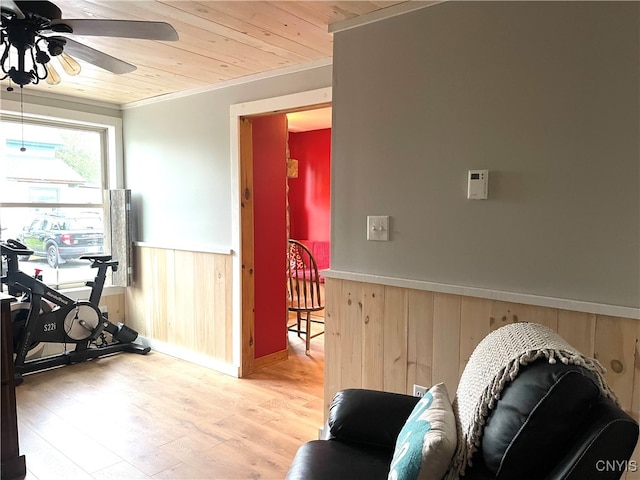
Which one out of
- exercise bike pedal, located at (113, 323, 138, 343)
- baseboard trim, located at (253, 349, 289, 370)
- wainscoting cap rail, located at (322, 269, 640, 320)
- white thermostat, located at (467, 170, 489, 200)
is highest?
white thermostat, located at (467, 170, 489, 200)

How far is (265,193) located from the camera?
3.86 metres

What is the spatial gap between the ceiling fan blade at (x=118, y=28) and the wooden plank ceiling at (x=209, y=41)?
A: 338 millimetres

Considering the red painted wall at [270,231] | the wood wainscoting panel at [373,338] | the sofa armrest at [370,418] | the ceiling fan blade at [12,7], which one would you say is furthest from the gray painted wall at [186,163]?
the sofa armrest at [370,418]

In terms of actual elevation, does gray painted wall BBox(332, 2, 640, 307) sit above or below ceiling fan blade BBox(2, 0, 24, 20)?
below

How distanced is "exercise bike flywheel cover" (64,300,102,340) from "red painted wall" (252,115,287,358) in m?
1.34

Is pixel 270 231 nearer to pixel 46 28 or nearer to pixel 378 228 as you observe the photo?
pixel 378 228

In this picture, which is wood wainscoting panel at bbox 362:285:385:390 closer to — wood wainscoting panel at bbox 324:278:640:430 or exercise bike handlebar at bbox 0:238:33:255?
wood wainscoting panel at bbox 324:278:640:430

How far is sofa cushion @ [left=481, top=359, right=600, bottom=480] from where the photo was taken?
3.48 feet

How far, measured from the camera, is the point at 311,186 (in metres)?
6.52

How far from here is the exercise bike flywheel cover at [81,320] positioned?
3.78m

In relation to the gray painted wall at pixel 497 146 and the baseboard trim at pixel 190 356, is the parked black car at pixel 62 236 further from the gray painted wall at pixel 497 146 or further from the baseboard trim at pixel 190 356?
the gray painted wall at pixel 497 146

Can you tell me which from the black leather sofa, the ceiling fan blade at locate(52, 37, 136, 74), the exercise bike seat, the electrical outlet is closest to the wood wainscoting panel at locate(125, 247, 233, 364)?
the exercise bike seat

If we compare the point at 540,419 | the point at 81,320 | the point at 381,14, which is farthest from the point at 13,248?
the point at 540,419

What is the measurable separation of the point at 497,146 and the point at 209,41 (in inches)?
65.5
